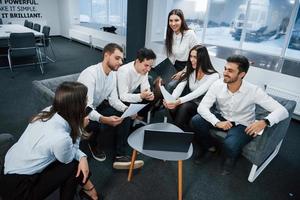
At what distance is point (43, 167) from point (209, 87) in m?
1.69

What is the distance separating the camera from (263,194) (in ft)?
6.32

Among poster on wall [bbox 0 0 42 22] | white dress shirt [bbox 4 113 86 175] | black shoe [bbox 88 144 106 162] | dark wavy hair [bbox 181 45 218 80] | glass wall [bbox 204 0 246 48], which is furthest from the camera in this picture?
poster on wall [bbox 0 0 42 22]

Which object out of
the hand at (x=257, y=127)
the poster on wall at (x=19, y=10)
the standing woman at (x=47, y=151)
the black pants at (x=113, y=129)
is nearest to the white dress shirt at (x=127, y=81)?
the black pants at (x=113, y=129)

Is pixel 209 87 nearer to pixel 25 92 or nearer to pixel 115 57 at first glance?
pixel 115 57

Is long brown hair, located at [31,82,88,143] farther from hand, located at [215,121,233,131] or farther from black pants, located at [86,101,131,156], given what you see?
hand, located at [215,121,233,131]

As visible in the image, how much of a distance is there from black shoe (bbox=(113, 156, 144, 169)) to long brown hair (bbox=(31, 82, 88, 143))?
2.69ft

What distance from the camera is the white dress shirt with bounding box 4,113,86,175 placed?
Answer: 4.03ft

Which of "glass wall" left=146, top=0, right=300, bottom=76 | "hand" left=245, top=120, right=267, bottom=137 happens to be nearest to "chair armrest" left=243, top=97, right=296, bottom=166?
"hand" left=245, top=120, right=267, bottom=137

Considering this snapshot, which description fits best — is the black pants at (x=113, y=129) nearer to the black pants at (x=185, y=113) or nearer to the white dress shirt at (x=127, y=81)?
the white dress shirt at (x=127, y=81)

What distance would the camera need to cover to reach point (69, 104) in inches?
50.8

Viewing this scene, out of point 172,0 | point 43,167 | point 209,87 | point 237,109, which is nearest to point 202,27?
point 172,0

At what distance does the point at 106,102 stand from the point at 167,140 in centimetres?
92

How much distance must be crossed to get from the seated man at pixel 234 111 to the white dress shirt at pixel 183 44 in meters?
0.78

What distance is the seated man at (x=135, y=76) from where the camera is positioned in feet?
7.31
